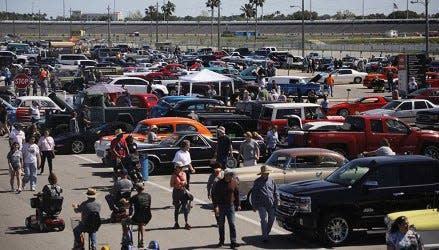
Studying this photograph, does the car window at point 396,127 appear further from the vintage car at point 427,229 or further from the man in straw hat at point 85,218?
the man in straw hat at point 85,218

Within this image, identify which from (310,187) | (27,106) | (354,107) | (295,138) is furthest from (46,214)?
(354,107)

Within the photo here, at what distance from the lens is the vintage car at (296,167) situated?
19484 mm

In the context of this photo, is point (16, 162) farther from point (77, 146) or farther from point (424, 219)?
point (424, 219)

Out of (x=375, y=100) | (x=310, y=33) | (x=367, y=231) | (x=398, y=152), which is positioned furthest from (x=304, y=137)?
(x=310, y=33)

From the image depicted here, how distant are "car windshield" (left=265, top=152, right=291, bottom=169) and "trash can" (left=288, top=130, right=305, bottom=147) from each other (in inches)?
211

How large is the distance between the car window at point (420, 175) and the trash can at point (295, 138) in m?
8.53

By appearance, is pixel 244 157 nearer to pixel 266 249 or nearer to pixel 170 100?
pixel 266 249

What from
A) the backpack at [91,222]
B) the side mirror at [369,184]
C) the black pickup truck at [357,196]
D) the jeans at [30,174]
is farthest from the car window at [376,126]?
the backpack at [91,222]

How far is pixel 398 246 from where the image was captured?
1280cm

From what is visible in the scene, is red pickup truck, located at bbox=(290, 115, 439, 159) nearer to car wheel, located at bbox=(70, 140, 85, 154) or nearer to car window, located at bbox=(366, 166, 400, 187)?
car window, located at bbox=(366, 166, 400, 187)

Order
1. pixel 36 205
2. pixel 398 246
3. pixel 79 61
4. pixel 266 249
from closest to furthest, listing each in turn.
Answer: pixel 398 246 → pixel 266 249 → pixel 36 205 → pixel 79 61

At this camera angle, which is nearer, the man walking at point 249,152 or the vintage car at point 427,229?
the vintage car at point 427,229

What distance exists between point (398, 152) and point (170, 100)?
44.9 feet

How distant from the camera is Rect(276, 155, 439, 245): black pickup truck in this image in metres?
16.2
